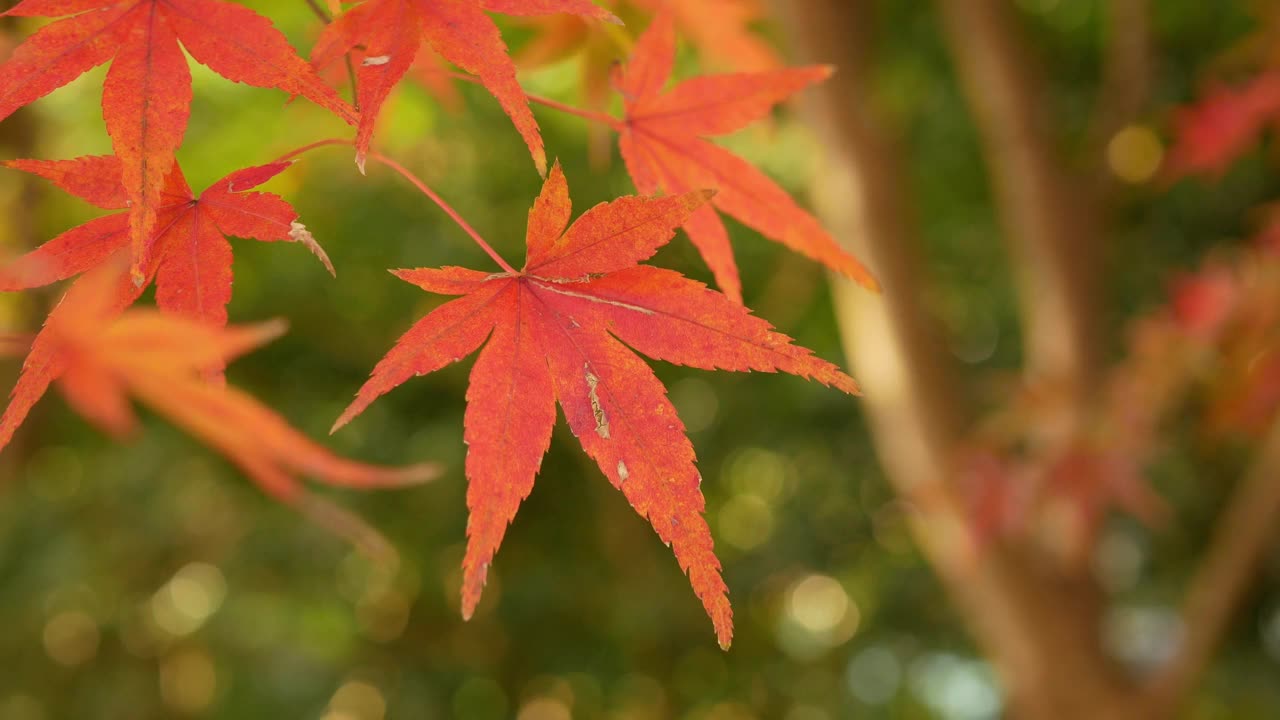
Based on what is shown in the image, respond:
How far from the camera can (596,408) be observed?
36cm

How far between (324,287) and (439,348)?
2.69 m

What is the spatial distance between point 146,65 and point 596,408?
6.7 inches

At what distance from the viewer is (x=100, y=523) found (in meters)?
2.43

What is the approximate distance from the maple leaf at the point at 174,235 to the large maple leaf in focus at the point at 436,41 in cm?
4

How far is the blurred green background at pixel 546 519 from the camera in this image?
2311 mm

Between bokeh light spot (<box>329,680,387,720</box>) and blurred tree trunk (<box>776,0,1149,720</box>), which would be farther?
bokeh light spot (<box>329,680,387,720</box>)

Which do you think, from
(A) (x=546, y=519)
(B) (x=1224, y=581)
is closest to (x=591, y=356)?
(B) (x=1224, y=581)

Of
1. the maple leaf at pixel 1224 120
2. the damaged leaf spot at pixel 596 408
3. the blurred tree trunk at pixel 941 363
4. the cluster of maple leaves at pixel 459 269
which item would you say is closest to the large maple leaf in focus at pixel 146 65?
the cluster of maple leaves at pixel 459 269

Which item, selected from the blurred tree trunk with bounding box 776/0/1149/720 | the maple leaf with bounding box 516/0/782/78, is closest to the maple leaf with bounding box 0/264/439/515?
the maple leaf with bounding box 516/0/782/78

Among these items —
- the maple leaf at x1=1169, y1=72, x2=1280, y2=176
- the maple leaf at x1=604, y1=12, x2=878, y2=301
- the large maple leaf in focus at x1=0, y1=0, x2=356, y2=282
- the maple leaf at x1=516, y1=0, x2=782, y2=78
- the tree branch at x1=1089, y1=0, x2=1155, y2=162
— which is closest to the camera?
the large maple leaf in focus at x1=0, y1=0, x2=356, y2=282

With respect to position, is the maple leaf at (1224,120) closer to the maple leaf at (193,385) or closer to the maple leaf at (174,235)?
the maple leaf at (193,385)

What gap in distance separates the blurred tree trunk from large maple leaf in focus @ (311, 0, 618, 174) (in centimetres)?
119

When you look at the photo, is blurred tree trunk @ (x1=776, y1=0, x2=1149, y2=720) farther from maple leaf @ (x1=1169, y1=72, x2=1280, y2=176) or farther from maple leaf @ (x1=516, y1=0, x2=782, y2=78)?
maple leaf @ (x1=516, y1=0, x2=782, y2=78)

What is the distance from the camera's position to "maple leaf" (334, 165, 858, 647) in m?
0.34
